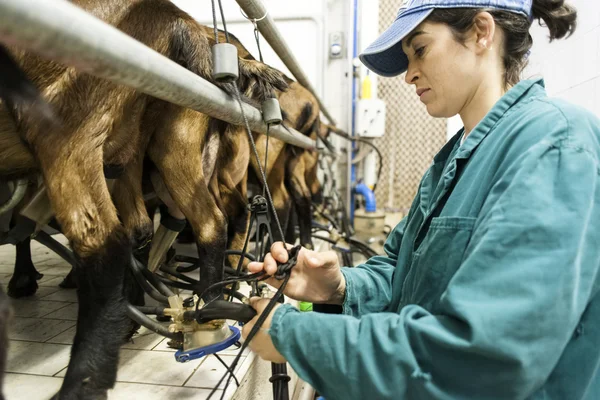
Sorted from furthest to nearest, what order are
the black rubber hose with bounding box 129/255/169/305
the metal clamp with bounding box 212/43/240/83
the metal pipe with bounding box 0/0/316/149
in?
the black rubber hose with bounding box 129/255/169/305 < the metal clamp with bounding box 212/43/240/83 < the metal pipe with bounding box 0/0/316/149

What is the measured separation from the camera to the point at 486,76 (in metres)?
0.76

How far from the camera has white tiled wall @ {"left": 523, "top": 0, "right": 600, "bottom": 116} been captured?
189 centimetres

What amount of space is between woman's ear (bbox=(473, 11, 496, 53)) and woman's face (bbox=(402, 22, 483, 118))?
0.04 feet

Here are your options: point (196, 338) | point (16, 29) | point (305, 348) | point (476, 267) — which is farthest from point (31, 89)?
point (476, 267)

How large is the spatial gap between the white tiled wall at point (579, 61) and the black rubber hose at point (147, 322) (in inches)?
68.8

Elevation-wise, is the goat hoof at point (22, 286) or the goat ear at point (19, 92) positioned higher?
the goat ear at point (19, 92)

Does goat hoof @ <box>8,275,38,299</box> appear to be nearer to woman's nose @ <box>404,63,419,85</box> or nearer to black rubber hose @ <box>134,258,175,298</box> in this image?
black rubber hose @ <box>134,258,175,298</box>

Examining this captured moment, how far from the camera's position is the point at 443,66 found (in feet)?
2.49

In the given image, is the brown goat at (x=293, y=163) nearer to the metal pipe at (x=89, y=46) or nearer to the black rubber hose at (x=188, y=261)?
the black rubber hose at (x=188, y=261)

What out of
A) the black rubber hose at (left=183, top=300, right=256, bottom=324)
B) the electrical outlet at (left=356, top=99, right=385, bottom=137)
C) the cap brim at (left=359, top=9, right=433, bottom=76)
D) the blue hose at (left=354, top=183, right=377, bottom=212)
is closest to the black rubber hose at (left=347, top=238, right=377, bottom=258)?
the blue hose at (left=354, top=183, right=377, bottom=212)

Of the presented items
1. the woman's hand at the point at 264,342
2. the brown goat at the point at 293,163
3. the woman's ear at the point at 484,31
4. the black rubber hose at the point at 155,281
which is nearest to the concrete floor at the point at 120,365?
the black rubber hose at the point at 155,281

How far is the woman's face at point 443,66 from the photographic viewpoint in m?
0.74

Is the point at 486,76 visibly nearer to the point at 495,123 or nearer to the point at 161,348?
the point at 495,123

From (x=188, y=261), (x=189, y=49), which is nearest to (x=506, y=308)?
(x=189, y=49)
